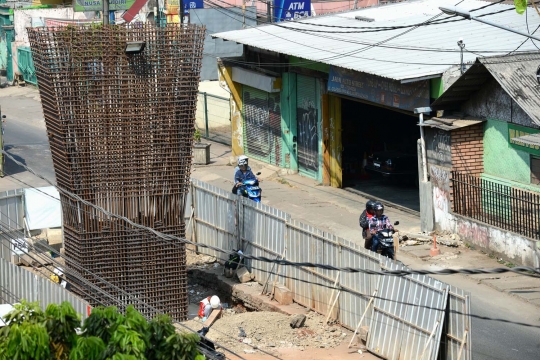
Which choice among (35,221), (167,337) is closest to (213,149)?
(35,221)

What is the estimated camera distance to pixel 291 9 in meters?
31.8

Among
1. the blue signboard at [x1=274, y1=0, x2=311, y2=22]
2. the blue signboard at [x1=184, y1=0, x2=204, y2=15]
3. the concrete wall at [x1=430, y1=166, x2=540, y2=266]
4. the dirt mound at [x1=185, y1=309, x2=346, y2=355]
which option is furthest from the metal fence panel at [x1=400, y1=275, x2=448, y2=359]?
the blue signboard at [x1=184, y1=0, x2=204, y2=15]

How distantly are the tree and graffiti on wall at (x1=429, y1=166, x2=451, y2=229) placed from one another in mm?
12294

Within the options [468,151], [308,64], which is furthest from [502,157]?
[308,64]

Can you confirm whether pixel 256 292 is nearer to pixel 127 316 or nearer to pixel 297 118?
pixel 127 316

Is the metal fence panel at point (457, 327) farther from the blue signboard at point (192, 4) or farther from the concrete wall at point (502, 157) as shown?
the blue signboard at point (192, 4)

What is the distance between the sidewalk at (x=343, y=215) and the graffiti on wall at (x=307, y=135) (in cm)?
47

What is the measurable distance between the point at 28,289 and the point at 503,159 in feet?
31.9

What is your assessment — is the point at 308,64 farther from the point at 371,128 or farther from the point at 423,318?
the point at 423,318

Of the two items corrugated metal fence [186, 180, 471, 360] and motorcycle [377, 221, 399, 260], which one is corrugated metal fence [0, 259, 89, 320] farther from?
motorcycle [377, 221, 399, 260]

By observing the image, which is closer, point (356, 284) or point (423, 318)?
point (423, 318)

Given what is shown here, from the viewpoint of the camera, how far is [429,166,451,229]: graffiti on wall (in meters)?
20.3

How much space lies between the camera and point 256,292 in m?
17.2

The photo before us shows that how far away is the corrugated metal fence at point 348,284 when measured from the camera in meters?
12.8
